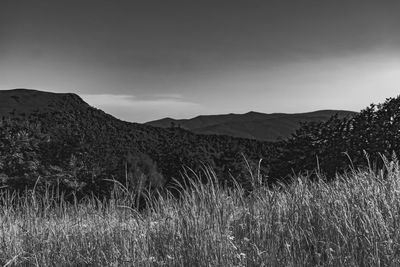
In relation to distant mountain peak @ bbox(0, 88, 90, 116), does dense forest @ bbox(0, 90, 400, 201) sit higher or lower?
lower

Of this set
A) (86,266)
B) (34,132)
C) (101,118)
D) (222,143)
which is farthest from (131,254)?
(101,118)

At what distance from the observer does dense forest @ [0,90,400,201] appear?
50.0 ft

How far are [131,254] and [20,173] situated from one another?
25.8 meters

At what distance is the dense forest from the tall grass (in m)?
0.40

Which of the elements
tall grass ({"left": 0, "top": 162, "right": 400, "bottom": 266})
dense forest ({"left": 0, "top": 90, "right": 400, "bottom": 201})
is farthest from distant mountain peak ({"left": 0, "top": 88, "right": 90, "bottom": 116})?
tall grass ({"left": 0, "top": 162, "right": 400, "bottom": 266})

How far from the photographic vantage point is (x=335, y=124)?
60.8 feet

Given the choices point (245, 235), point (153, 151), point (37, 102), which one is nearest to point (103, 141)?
point (153, 151)

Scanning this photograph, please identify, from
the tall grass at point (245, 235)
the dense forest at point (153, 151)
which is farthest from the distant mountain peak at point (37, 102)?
the tall grass at point (245, 235)

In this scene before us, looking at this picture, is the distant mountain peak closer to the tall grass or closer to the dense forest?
the dense forest

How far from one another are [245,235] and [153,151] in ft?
113

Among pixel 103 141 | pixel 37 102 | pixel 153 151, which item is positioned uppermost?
pixel 37 102

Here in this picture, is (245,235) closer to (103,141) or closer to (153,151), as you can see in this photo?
(153,151)

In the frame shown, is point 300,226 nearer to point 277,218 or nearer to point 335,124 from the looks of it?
point 277,218

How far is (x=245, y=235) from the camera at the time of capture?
136 inches
